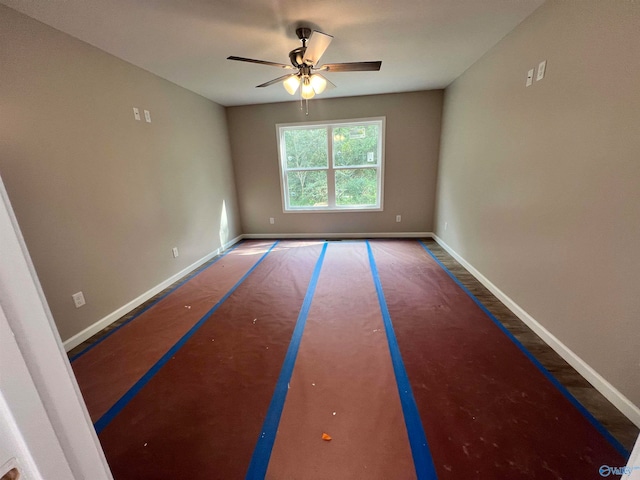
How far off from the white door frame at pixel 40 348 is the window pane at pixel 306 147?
4543 mm

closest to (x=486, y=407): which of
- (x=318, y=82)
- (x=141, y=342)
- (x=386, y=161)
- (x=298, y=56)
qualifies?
(x=141, y=342)

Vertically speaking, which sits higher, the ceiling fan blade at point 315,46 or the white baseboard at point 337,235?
the ceiling fan blade at point 315,46

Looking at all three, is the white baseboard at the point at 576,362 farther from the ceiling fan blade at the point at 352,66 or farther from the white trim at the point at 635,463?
the ceiling fan blade at the point at 352,66

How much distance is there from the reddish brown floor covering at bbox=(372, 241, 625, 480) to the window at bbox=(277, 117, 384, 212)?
278cm

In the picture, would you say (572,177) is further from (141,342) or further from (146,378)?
(141,342)

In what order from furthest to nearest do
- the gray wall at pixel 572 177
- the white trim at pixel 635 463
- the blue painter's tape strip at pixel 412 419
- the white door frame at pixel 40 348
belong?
the gray wall at pixel 572 177 → the blue painter's tape strip at pixel 412 419 → the white trim at pixel 635 463 → the white door frame at pixel 40 348

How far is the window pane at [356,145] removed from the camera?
4465 millimetres

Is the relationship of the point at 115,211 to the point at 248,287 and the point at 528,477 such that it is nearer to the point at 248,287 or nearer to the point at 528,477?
the point at 248,287

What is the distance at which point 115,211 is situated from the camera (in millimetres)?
2453

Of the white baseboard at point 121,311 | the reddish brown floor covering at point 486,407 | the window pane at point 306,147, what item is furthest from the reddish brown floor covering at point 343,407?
the window pane at point 306,147

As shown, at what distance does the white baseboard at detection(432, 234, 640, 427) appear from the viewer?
1386 mm

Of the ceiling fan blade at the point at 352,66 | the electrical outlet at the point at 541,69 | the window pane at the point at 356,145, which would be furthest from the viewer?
the window pane at the point at 356,145

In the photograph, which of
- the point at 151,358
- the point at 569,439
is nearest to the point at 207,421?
the point at 151,358

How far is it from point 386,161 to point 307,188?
4.83 feet
